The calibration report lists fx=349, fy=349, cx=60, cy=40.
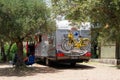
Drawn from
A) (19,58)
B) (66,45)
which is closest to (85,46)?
(66,45)

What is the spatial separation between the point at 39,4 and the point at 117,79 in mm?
6961

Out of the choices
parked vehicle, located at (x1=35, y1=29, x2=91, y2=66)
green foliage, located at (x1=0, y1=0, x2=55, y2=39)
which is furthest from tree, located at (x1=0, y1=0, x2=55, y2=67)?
parked vehicle, located at (x1=35, y1=29, x2=91, y2=66)

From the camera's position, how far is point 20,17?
1994 cm

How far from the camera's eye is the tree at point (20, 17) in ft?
64.8

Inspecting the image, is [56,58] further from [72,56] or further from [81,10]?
[81,10]

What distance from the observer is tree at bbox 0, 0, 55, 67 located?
1975 cm

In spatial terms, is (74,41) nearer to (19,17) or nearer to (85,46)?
(85,46)

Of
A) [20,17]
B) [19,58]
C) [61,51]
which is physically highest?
[20,17]

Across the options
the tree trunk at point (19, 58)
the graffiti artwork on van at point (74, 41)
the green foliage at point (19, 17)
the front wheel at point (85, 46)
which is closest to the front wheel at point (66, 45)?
the graffiti artwork on van at point (74, 41)

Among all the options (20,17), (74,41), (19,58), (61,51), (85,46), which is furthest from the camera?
(85,46)

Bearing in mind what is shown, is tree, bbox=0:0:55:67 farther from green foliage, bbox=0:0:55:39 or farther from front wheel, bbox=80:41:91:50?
front wheel, bbox=80:41:91:50

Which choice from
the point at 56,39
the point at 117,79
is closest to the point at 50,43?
the point at 56,39

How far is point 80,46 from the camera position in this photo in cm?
2381

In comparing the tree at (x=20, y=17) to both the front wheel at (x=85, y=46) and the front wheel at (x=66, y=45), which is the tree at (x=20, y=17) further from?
the front wheel at (x=85, y=46)
